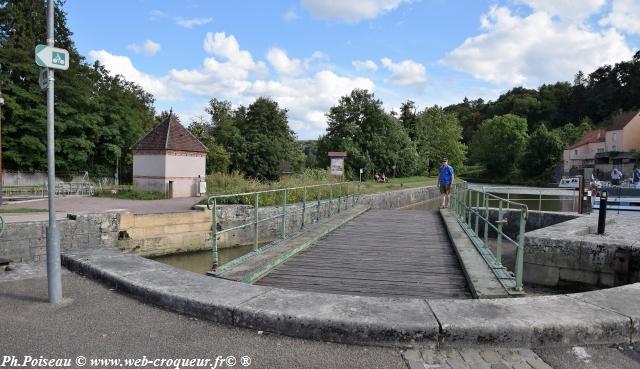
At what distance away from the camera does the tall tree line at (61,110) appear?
28547mm

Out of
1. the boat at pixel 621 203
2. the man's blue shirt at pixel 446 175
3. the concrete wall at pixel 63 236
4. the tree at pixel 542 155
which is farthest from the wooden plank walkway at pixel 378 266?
the tree at pixel 542 155

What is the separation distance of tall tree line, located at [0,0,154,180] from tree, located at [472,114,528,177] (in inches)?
2427

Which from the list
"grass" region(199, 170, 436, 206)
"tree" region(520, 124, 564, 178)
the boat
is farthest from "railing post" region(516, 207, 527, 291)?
"tree" region(520, 124, 564, 178)

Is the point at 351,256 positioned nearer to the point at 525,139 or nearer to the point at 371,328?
the point at 371,328

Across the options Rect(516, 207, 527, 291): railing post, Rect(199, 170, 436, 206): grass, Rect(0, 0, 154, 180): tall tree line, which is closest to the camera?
Rect(516, 207, 527, 291): railing post

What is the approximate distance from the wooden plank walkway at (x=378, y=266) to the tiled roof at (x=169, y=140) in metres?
13.9

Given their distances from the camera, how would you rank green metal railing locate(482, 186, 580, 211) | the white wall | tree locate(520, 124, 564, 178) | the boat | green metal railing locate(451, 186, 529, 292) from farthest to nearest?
tree locate(520, 124, 564, 178)
the white wall
the boat
green metal railing locate(482, 186, 580, 211)
green metal railing locate(451, 186, 529, 292)

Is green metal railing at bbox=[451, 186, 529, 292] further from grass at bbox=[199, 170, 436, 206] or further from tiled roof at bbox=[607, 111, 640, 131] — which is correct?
tiled roof at bbox=[607, 111, 640, 131]

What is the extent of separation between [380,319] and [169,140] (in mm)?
20074

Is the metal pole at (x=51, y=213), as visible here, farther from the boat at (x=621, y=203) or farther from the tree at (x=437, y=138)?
the tree at (x=437, y=138)

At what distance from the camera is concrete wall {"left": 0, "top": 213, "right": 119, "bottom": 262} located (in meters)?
8.94

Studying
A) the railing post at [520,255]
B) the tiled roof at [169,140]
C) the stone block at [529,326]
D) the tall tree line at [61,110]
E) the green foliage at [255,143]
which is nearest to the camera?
the stone block at [529,326]

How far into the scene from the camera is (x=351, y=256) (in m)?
7.54

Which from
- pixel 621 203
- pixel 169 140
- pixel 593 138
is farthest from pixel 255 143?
pixel 593 138
